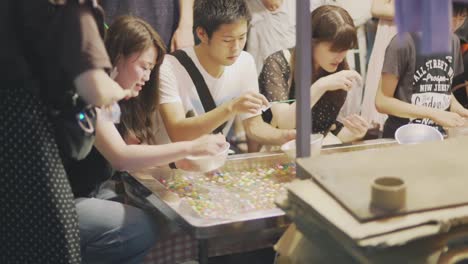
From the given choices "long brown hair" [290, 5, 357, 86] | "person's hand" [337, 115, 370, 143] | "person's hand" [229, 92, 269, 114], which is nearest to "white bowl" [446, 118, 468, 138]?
"person's hand" [337, 115, 370, 143]

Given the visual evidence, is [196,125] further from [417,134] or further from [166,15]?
[417,134]

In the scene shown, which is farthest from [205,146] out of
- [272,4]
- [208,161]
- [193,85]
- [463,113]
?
[463,113]

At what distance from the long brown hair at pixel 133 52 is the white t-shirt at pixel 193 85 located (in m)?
0.11

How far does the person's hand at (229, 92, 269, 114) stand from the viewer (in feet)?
7.02

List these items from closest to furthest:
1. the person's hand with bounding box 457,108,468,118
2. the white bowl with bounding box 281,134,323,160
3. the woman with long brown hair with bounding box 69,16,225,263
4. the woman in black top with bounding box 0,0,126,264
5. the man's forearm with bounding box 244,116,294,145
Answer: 1. the woman in black top with bounding box 0,0,126,264
2. the woman with long brown hair with bounding box 69,16,225,263
3. the white bowl with bounding box 281,134,323,160
4. the man's forearm with bounding box 244,116,294,145
5. the person's hand with bounding box 457,108,468,118

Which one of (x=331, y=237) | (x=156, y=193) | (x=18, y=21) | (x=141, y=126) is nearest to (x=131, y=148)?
(x=156, y=193)

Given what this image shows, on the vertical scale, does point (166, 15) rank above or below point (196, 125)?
above

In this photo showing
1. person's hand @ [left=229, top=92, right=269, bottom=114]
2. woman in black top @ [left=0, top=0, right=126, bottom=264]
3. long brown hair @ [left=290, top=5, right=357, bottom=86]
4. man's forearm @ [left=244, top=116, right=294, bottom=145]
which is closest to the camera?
woman in black top @ [left=0, top=0, right=126, bottom=264]

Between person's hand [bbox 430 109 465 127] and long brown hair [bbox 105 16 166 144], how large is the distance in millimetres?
1084

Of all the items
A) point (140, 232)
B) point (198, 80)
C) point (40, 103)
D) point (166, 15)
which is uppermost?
point (166, 15)

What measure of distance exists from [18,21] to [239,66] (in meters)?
1.30

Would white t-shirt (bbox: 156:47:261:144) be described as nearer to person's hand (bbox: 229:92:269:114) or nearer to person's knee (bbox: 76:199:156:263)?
person's hand (bbox: 229:92:269:114)

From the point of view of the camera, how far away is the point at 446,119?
2525 millimetres

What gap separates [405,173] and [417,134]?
883 mm
